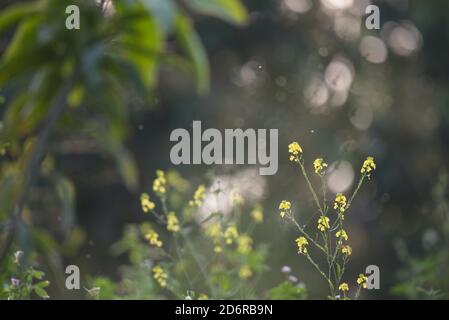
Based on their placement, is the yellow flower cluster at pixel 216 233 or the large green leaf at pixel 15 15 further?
the yellow flower cluster at pixel 216 233

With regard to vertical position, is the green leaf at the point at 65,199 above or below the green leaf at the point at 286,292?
above

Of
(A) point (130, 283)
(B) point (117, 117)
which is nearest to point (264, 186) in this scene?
(A) point (130, 283)

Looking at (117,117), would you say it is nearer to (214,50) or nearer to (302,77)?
(302,77)

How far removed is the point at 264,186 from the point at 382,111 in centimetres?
217

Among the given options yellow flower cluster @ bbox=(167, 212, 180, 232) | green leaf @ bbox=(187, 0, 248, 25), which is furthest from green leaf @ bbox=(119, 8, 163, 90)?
yellow flower cluster @ bbox=(167, 212, 180, 232)

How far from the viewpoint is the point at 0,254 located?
2480mm

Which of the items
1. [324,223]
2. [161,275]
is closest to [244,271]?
[161,275]

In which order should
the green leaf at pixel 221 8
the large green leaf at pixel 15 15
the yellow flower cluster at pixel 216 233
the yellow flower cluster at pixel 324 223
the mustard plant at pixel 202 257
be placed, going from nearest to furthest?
the green leaf at pixel 221 8 → the large green leaf at pixel 15 15 → the yellow flower cluster at pixel 324 223 → the mustard plant at pixel 202 257 → the yellow flower cluster at pixel 216 233

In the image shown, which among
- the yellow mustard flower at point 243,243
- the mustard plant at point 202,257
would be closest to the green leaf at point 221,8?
the mustard plant at point 202,257

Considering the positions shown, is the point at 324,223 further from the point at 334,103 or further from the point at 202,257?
the point at 334,103

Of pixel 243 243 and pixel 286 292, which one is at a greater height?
pixel 243 243

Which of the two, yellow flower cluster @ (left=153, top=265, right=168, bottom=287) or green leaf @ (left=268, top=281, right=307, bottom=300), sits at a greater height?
yellow flower cluster @ (left=153, top=265, right=168, bottom=287)

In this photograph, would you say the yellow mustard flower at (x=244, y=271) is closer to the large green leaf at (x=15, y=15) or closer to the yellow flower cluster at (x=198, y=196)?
the yellow flower cluster at (x=198, y=196)

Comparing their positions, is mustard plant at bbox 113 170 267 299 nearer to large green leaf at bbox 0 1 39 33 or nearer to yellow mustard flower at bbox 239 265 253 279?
yellow mustard flower at bbox 239 265 253 279
